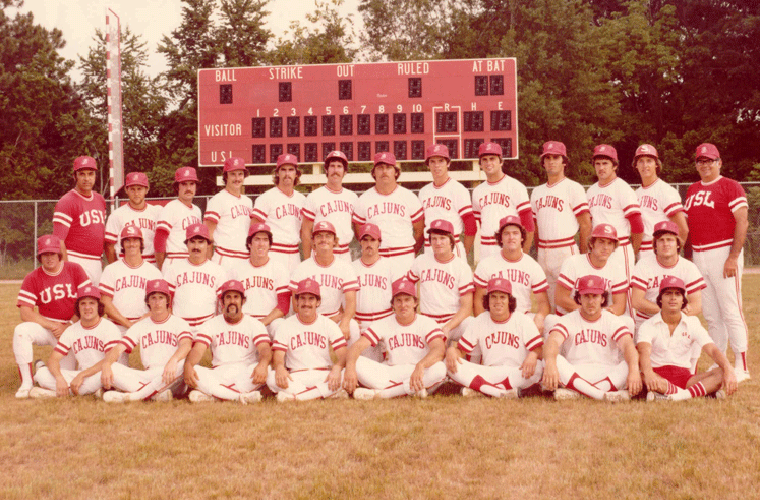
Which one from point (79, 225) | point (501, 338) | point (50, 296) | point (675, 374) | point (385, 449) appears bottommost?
point (385, 449)

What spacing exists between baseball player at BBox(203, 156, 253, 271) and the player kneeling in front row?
4.13 m

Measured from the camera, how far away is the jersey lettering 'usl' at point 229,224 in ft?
26.4

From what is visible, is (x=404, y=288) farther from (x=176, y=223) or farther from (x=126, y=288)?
(x=176, y=223)

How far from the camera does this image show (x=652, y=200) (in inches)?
279

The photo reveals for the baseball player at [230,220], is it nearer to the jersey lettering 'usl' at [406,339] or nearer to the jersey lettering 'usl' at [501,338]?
the jersey lettering 'usl' at [406,339]

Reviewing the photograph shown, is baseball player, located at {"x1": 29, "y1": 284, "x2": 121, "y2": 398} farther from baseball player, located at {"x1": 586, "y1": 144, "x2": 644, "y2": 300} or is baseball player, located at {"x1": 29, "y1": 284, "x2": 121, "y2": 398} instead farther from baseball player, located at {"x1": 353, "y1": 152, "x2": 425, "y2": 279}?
baseball player, located at {"x1": 586, "y1": 144, "x2": 644, "y2": 300}

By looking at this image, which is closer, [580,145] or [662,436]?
[662,436]

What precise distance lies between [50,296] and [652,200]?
18.4 ft

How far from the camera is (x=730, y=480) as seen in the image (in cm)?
399

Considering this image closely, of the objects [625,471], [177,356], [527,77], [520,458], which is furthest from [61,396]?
[527,77]

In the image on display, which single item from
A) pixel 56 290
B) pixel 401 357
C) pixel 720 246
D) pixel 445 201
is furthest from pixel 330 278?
pixel 720 246

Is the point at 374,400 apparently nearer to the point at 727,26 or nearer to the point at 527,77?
the point at 527,77

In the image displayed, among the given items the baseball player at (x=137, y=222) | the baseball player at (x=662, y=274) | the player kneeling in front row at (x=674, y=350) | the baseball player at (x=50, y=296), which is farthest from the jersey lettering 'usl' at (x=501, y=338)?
the baseball player at (x=137, y=222)

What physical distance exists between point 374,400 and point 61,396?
2.59 metres
